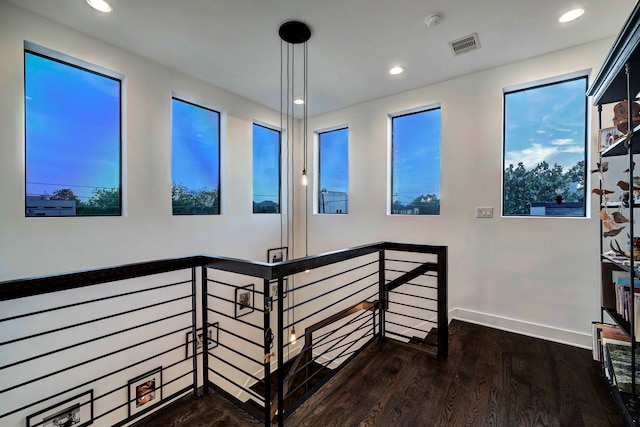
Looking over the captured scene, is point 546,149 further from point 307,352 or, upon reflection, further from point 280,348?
point 307,352

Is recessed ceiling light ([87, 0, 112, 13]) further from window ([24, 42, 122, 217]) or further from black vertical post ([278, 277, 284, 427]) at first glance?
black vertical post ([278, 277, 284, 427])

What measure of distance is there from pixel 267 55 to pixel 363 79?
50.5 inches

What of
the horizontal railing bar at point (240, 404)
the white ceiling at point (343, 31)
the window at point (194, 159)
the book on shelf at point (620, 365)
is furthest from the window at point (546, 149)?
the window at point (194, 159)

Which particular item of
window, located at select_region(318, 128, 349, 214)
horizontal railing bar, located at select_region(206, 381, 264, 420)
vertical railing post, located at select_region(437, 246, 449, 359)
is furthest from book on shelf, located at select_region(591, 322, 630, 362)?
window, located at select_region(318, 128, 349, 214)

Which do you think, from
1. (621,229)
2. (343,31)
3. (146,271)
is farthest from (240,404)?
(343,31)

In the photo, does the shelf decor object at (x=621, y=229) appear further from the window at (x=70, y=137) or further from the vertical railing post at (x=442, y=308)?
the window at (x=70, y=137)

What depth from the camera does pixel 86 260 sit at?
2.86 meters

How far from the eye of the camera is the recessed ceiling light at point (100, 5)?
2.40m

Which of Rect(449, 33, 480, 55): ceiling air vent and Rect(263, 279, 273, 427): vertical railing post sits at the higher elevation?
Rect(449, 33, 480, 55): ceiling air vent

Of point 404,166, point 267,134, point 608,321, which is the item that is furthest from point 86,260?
point 608,321

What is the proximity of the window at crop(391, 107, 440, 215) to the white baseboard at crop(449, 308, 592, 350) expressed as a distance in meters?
1.33

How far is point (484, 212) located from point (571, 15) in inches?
77.9

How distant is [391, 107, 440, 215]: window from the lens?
13.2ft

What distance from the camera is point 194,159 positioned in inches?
156
